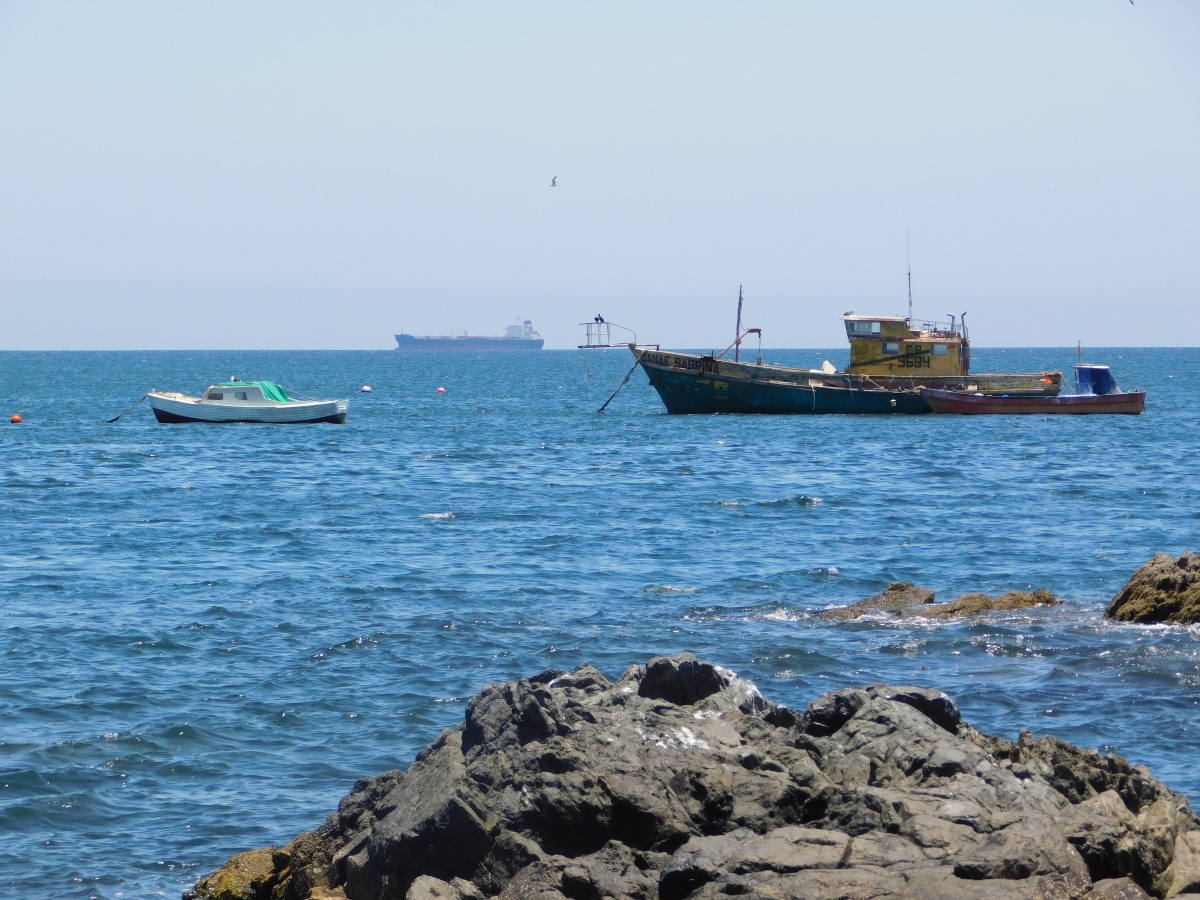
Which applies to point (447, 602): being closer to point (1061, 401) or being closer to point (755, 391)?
point (755, 391)

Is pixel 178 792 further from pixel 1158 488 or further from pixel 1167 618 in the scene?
pixel 1158 488

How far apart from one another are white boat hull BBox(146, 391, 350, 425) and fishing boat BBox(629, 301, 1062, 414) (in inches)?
520

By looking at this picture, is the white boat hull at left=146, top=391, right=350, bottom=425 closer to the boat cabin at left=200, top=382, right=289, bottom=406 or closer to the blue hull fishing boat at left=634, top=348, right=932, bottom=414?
the boat cabin at left=200, top=382, right=289, bottom=406

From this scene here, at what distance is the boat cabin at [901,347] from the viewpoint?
5106cm

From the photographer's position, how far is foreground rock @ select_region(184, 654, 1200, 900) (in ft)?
20.1

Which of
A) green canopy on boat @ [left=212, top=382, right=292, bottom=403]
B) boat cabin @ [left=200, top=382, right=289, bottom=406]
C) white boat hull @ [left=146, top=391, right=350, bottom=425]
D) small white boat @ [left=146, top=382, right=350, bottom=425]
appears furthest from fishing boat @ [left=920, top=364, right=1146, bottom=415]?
boat cabin @ [left=200, top=382, right=289, bottom=406]

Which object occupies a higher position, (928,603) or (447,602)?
(928,603)

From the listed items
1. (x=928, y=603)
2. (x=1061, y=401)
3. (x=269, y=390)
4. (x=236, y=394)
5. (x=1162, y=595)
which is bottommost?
(x=928, y=603)

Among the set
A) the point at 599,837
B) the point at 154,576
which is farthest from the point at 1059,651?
the point at 154,576

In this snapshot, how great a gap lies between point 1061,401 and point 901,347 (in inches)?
276

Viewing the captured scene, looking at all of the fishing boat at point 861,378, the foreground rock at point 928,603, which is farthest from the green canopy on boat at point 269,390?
the foreground rock at point 928,603

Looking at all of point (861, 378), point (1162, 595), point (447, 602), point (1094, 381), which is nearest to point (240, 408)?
point (861, 378)

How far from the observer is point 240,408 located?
1988 inches

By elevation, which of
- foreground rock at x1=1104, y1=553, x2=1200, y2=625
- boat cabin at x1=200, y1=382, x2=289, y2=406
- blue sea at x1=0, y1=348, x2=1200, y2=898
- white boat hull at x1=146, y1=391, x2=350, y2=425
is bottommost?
blue sea at x1=0, y1=348, x2=1200, y2=898
